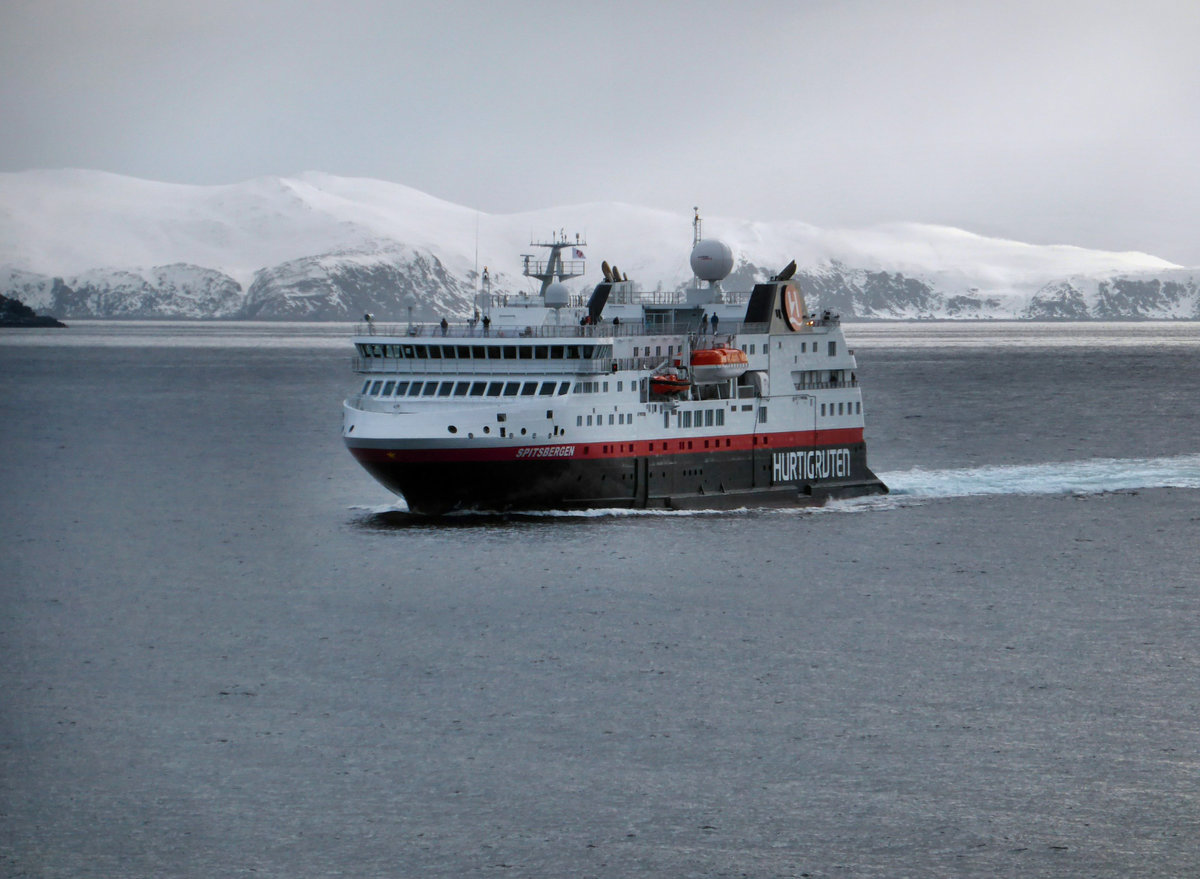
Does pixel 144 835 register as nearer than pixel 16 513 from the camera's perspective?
Yes

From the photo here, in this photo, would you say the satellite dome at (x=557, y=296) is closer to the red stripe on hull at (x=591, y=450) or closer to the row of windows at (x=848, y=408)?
the red stripe on hull at (x=591, y=450)

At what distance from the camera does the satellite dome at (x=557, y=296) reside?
2734 inches

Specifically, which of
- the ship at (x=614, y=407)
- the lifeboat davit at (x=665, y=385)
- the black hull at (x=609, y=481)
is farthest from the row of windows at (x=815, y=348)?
the lifeboat davit at (x=665, y=385)

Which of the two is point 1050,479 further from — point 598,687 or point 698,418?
point 598,687

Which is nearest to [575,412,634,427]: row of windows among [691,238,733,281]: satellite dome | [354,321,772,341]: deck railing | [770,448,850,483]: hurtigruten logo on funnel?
[354,321,772,341]: deck railing

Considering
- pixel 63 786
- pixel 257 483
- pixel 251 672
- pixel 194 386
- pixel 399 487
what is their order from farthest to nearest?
1. pixel 194 386
2. pixel 257 483
3. pixel 399 487
4. pixel 251 672
5. pixel 63 786

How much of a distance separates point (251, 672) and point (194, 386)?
12612 centimetres

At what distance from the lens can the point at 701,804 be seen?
95.1 ft

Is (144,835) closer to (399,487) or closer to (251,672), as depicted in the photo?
(251,672)

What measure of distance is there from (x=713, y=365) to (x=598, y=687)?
2706cm

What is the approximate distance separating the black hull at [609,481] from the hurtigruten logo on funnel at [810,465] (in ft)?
0.14

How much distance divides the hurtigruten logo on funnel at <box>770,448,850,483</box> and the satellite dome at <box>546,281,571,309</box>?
12460 millimetres

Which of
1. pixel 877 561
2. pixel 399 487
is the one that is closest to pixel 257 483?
pixel 399 487

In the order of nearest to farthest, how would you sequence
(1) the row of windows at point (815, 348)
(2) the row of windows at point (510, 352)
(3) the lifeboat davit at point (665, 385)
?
(2) the row of windows at point (510, 352) → (3) the lifeboat davit at point (665, 385) → (1) the row of windows at point (815, 348)
